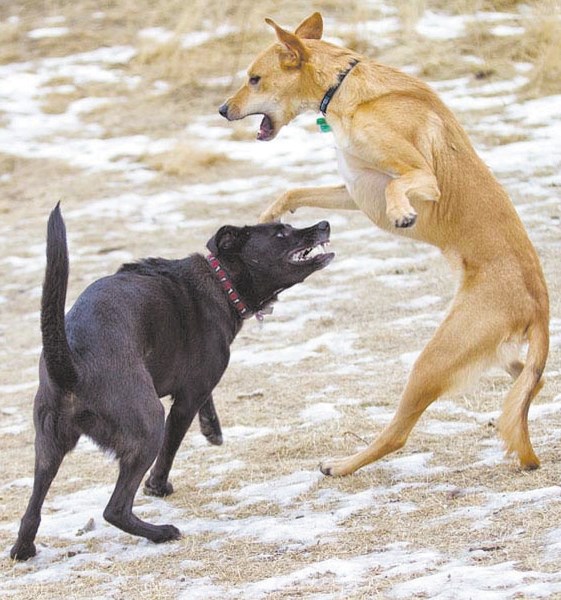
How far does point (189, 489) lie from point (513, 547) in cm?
197

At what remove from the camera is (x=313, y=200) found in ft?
19.2

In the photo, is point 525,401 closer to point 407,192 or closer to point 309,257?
point 407,192

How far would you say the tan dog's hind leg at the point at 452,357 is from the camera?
15.4 ft

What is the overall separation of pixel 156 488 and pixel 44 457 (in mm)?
882

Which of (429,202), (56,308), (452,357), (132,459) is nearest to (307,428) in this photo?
(452,357)

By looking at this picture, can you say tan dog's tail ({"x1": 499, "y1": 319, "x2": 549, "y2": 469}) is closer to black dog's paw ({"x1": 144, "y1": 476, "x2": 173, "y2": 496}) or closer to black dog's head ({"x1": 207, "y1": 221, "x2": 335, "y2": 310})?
black dog's head ({"x1": 207, "y1": 221, "x2": 335, "y2": 310})

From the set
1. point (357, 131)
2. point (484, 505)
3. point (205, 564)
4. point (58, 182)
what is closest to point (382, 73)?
point (357, 131)

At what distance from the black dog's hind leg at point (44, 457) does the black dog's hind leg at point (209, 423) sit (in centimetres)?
128

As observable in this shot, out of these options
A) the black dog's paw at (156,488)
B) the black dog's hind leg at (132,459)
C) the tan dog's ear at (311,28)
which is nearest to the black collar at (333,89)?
the tan dog's ear at (311,28)

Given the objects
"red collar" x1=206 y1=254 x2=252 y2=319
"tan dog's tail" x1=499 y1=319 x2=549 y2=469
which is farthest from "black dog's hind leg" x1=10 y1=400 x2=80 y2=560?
"tan dog's tail" x1=499 y1=319 x2=549 y2=469

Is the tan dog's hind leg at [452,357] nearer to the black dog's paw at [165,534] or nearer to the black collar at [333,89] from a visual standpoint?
the black dog's paw at [165,534]

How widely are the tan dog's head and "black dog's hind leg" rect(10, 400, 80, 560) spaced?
204 centimetres

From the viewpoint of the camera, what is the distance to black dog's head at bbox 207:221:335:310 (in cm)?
542

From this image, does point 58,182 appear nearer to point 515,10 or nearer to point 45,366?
point 515,10
